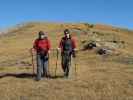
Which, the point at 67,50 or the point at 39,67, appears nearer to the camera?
the point at 39,67

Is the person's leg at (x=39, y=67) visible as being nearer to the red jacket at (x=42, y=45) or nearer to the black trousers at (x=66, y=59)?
the red jacket at (x=42, y=45)

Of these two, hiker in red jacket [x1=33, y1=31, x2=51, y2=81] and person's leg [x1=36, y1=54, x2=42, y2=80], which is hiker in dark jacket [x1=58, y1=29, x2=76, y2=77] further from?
person's leg [x1=36, y1=54, x2=42, y2=80]

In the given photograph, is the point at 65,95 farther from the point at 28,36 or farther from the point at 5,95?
the point at 28,36

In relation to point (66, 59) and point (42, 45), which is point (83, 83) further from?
point (42, 45)

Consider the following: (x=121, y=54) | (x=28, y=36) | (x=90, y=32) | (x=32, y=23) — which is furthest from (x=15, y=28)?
(x=121, y=54)

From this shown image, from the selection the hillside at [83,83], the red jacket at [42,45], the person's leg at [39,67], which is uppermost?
the red jacket at [42,45]

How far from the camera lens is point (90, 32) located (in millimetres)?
61562

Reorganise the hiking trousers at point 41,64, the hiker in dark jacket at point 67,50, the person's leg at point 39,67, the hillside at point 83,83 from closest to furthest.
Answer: the hillside at point 83,83, the person's leg at point 39,67, the hiking trousers at point 41,64, the hiker in dark jacket at point 67,50

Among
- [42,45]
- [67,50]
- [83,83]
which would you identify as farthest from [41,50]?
[83,83]

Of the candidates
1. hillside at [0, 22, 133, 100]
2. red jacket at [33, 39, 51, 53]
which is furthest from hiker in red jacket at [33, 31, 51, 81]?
hillside at [0, 22, 133, 100]

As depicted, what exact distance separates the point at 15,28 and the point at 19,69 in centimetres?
5325

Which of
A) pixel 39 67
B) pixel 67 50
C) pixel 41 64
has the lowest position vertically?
pixel 39 67

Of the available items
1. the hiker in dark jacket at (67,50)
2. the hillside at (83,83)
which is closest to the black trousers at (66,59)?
the hiker in dark jacket at (67,50)

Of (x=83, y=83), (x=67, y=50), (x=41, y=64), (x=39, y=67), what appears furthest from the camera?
(x=67, y=50)
